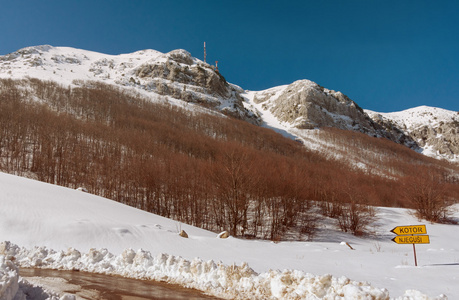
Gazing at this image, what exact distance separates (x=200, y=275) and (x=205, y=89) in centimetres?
10177

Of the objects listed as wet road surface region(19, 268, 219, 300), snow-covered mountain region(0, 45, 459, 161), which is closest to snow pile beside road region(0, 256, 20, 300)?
wet road surface region(19, 268, 219, 300)

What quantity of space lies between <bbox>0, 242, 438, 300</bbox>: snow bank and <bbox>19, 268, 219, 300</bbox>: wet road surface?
1.19 ft

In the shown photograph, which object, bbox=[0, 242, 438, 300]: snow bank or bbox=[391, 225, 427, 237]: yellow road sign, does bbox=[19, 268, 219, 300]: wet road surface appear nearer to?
bbox=[0, 242, 438, 300]: snow bank

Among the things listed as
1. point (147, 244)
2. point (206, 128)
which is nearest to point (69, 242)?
point (147, 244)

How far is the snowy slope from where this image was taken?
5504 mm

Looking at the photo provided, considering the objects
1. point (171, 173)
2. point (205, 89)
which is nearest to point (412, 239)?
point (171, 173)

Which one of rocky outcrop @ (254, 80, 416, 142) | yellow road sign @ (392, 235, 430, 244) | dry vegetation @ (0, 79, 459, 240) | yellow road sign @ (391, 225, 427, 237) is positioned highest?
rocky outcrop @ (254, 80, 416, 142)

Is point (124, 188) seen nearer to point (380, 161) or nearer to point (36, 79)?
point (36, 79)

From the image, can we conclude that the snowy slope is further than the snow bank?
Yes

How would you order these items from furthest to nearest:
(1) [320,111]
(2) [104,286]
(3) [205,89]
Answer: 1. (1) [320,111]
2. (3) [205,89]
3. (2) [104,286]

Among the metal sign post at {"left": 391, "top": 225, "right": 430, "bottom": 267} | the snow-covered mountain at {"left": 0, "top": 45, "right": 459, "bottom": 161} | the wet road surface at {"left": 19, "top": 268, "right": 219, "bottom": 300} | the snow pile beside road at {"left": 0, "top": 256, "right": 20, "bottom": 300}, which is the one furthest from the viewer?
the snow-covered mountain at {"left": 0, "top": 45, "right": 459, "bottom": 161}

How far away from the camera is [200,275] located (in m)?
6.75

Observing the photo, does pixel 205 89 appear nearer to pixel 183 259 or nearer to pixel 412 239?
pixel 183 259

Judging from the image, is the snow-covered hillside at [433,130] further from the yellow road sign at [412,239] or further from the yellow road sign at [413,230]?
the yellow road sign at [412,239]
